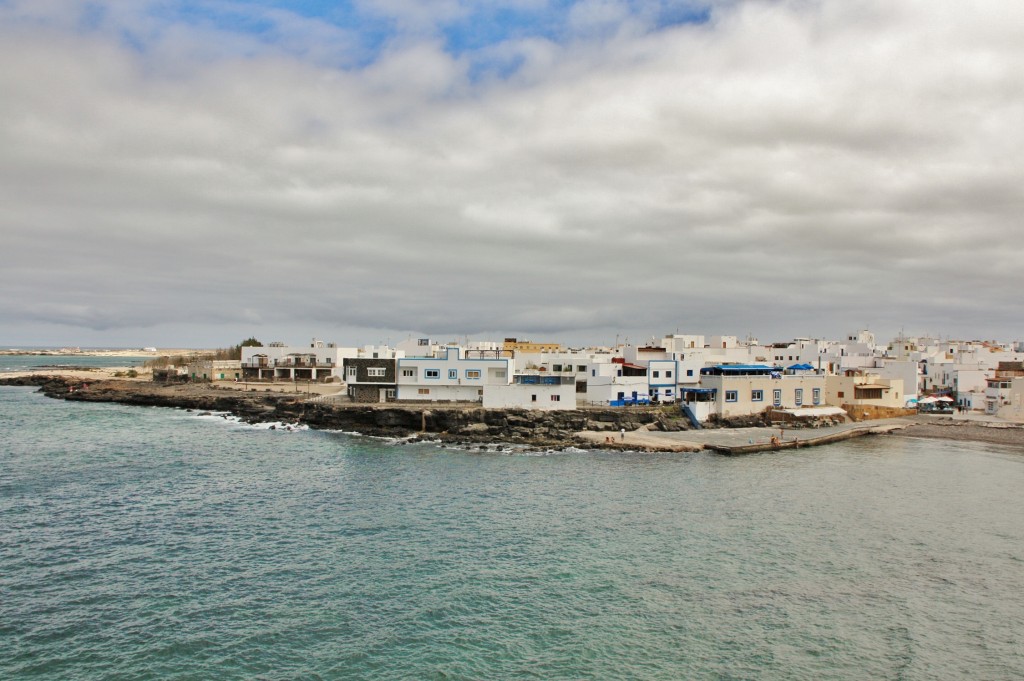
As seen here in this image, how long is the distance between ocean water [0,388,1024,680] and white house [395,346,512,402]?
2069 centimetres

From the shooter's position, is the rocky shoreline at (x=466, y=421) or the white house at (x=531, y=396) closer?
the rocky shoreline at (x=466, y=421)

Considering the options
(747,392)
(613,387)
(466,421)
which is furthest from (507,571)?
(747,392)

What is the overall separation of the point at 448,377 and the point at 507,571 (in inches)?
1531

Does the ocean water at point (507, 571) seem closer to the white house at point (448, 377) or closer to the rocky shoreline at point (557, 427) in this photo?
A: the rocky shoreline at point (557, 427)

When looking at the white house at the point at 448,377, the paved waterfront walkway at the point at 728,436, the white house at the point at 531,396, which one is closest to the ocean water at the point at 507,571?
the paved waterfront walkway at the point at 728,436

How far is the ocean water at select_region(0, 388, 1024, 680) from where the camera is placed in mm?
16234

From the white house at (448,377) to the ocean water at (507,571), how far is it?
67.9 feet

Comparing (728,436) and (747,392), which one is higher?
(747,392)

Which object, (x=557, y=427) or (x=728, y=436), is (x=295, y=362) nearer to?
(x=557, y=427)

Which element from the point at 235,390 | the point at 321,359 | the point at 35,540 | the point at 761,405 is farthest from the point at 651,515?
the point at 321,359

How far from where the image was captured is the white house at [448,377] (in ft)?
196

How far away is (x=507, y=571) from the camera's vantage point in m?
21.7

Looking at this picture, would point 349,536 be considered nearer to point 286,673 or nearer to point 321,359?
point 286,673

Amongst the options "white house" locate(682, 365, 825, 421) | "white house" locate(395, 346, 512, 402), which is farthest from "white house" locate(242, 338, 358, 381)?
"white house" locate(682, 365, 825, 421)
